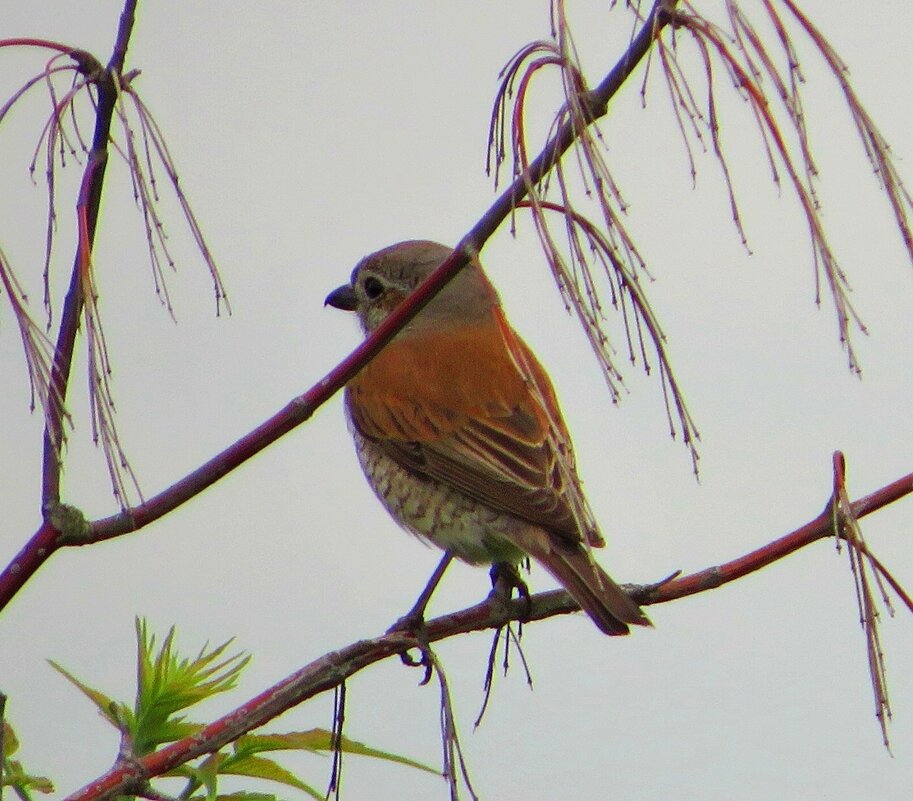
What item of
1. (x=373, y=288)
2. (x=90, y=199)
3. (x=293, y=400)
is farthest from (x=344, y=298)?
(x=293, y=400)

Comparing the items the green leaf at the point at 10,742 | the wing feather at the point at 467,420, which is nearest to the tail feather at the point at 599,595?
the wing feather at the point at 467,420

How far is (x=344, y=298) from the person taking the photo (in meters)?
6.03

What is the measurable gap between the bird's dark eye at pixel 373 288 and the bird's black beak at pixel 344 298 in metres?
0.09

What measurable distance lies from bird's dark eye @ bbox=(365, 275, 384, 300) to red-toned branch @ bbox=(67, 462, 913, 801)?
10.1 feet

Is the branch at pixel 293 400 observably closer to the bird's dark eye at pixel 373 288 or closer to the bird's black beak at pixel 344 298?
the bird's dark eye at pixel 373 288

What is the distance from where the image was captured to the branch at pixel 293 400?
1.76m

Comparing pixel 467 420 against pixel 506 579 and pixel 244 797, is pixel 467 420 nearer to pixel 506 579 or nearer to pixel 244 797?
pixel 506 579

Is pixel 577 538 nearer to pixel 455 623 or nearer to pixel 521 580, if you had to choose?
pixel 521 580

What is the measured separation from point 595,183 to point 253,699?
3.25ft

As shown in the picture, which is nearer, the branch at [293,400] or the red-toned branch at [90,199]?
the branch at [293,400]

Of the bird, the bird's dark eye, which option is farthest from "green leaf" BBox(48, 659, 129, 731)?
the bird's dark eye

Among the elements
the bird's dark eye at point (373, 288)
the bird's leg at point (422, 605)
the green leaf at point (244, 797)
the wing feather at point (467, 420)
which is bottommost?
the green leaf at point (244, 797)

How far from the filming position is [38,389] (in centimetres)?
186

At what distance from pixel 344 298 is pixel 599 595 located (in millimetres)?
2868
